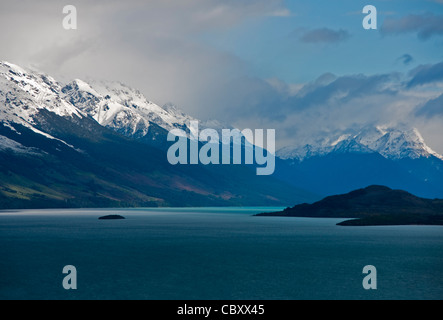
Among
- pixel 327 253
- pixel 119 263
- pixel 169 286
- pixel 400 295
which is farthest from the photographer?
pixel 327 253

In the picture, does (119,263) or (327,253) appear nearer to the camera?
(119,263)

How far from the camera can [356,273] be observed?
12175 centimetres

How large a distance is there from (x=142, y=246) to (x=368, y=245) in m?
67.6
